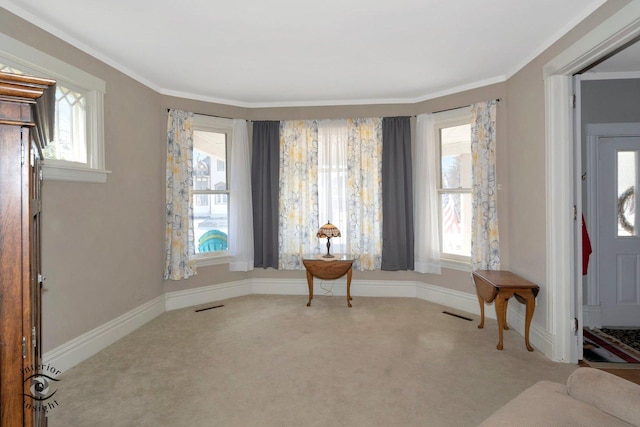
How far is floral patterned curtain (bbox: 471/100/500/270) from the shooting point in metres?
3.50

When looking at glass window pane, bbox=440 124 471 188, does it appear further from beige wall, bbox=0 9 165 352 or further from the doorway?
beige wall, bbox=0 9 165 352

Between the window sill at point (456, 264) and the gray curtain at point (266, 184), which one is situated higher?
the gray curtain at point (266, 184)

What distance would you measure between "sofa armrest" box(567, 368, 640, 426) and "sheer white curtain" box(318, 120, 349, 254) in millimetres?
3145

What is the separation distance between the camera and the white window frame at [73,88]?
222 centimetres

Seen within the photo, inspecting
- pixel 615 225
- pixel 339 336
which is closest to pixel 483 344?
pixel 339 336

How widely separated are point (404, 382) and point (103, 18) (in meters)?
3.27

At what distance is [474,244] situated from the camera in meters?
3.61

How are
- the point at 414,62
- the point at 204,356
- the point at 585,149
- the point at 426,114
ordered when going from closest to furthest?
the point at 204,356 < the point at 414,62 < the point at 585,149 < the point at 426,114

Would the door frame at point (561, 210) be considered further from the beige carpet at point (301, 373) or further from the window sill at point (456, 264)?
the window sill at point (456, 264)

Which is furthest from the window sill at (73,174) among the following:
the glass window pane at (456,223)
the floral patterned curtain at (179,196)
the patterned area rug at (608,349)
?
the patterned area rug at (608,349)

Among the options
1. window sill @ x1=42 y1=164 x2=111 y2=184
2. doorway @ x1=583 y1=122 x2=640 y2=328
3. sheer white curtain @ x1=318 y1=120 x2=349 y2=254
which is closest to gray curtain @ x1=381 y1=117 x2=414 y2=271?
sheer white curtain @ x1=318 y1=120 x2=349 y2=254

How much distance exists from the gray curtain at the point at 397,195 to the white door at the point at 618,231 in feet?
6.21

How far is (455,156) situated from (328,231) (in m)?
1.74

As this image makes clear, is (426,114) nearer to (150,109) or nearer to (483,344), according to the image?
(483,344)
